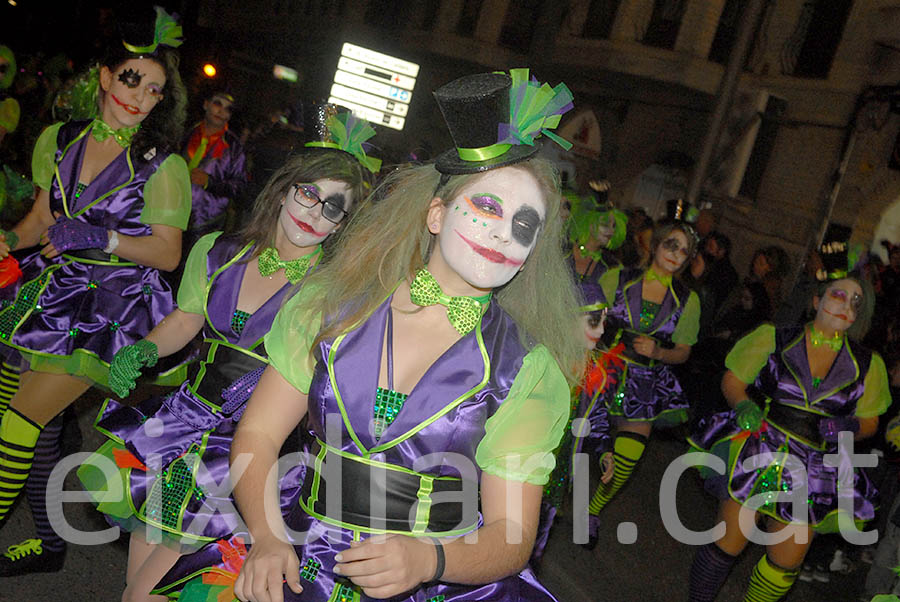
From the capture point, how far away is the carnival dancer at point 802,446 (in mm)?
4512

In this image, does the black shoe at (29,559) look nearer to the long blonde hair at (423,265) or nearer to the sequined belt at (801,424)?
the long blonde hair at (423,265)

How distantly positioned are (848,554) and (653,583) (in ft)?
7.15

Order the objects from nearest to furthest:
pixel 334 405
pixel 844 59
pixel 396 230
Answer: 1. pixel 334 405
2. pixel 396 230
3. pixel 844 59

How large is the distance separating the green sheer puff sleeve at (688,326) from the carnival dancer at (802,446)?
1.14 meters

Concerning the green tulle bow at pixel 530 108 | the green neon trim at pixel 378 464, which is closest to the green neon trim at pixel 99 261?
the green neon trim at pixel 378 464

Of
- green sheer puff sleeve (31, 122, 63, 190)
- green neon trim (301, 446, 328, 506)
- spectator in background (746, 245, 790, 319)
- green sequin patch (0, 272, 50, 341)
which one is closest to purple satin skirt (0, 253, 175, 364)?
green sequin patch (0, 272, 50, 341)

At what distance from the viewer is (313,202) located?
3.27m

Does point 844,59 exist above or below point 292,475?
above

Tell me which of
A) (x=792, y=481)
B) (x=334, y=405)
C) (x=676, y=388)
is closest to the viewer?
(x=334, y=405)

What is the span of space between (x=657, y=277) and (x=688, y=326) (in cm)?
42

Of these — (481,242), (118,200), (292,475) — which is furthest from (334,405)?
(118,200)

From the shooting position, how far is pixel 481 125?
219 cm

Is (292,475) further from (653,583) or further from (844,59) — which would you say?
(844,59)

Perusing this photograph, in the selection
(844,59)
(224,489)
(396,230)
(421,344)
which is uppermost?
(844,59)
